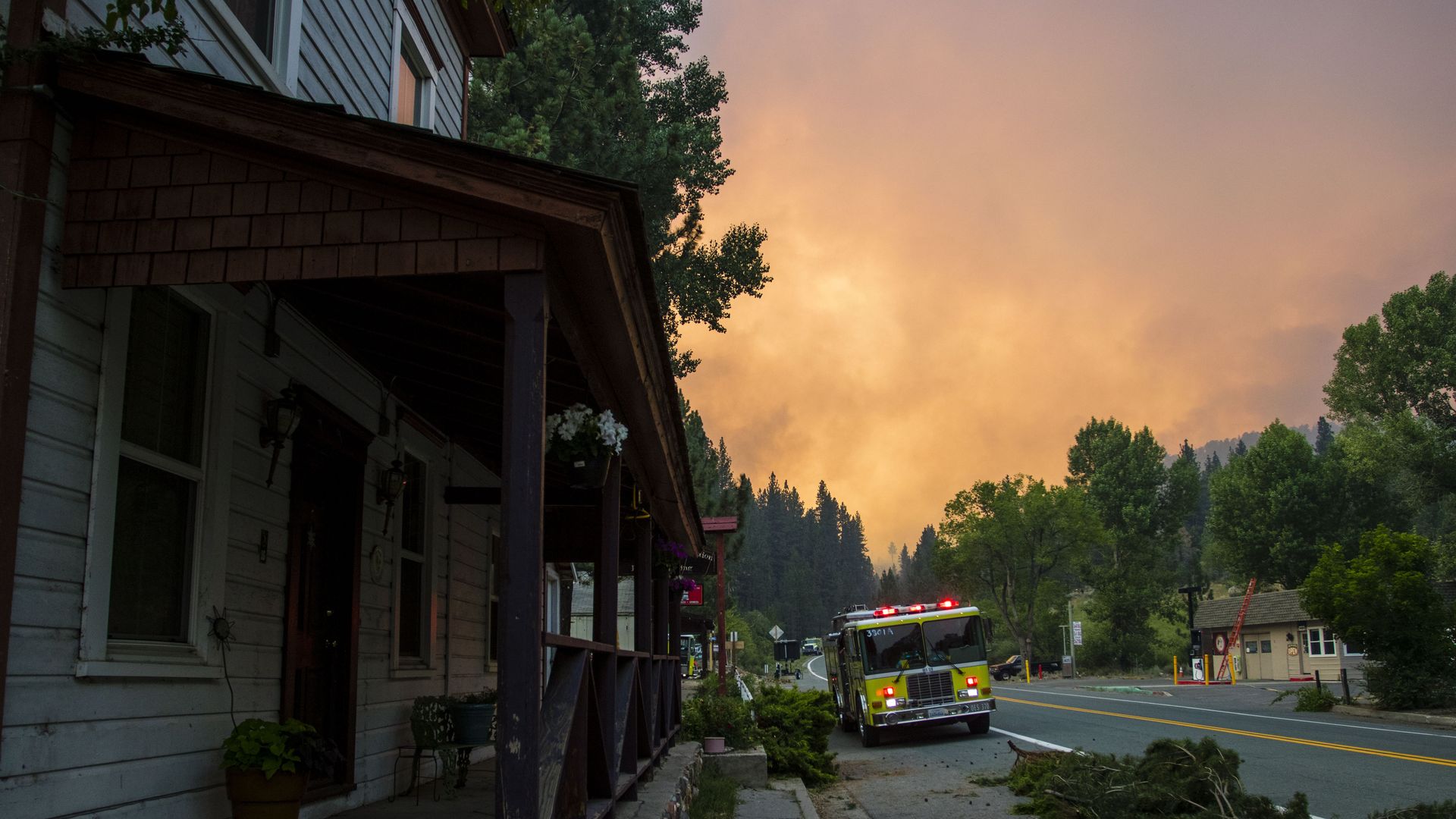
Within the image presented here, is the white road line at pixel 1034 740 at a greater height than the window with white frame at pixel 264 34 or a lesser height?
lesser

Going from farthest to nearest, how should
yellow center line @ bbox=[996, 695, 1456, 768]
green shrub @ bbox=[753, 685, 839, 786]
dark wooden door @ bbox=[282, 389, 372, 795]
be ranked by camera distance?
green shrub @ bbox=[753, 685, 839, 786], yellow center line @ bbox=[996, 695, 1456, 768], dark wooden door @ bbox=[282, 389, 372, 795]

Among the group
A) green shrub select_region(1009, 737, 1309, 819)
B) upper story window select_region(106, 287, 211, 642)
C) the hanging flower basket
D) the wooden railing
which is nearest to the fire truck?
green shrub select_region(1009, 737, 1309, 819)

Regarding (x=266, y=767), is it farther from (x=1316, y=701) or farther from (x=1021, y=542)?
(x=1021, y=542)

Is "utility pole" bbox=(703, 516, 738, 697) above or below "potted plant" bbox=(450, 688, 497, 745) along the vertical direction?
above

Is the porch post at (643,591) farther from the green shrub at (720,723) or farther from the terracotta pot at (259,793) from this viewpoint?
the green shrub at (720,723)

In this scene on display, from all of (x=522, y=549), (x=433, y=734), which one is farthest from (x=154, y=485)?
(x=433, y=734)

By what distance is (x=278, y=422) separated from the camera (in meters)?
6.15

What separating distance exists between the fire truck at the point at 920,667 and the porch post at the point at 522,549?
15721 mm

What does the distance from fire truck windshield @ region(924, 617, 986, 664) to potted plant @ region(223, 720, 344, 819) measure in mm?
15475

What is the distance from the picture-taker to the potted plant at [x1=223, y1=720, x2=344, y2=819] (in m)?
5.22

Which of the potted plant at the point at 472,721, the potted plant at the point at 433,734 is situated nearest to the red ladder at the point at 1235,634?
the potted plant at the point at 472,721

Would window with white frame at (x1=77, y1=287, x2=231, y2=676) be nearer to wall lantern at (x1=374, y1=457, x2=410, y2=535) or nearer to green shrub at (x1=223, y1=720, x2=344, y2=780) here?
green shrub at (x1=223, y1=720, x2=344, y2=780)

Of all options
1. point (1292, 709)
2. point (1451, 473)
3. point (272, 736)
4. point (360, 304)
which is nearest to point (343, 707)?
point (272, 736)

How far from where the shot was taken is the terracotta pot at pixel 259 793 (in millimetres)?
5234
